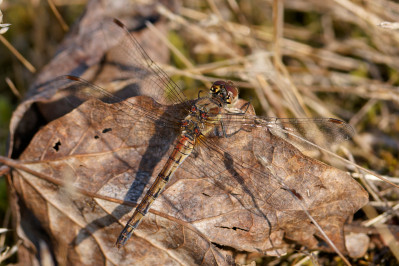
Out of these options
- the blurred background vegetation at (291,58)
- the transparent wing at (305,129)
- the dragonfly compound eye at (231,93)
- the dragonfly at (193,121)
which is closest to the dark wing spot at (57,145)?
the dragonfly at (193,121)

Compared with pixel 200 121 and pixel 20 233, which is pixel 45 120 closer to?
pixel 20 233

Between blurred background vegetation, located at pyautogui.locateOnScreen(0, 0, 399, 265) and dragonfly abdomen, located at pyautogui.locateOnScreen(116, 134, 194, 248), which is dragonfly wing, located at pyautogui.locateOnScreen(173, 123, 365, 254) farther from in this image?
blurred background vegetation, located at pyautogui.locateOnScreen(0, 0, 399, 265)

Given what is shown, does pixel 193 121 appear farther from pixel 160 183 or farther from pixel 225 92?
pixel 160 183

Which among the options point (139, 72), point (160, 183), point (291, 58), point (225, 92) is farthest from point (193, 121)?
point (291, 58)

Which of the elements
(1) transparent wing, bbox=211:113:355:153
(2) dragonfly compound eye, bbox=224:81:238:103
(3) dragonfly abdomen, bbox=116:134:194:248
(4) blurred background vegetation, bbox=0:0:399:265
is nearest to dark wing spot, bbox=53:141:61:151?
(3) dragonfly abdomen, bbox=116:134:194:248

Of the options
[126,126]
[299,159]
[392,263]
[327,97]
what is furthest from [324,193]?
[327,97]

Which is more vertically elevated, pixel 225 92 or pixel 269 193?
pixel 225 92
